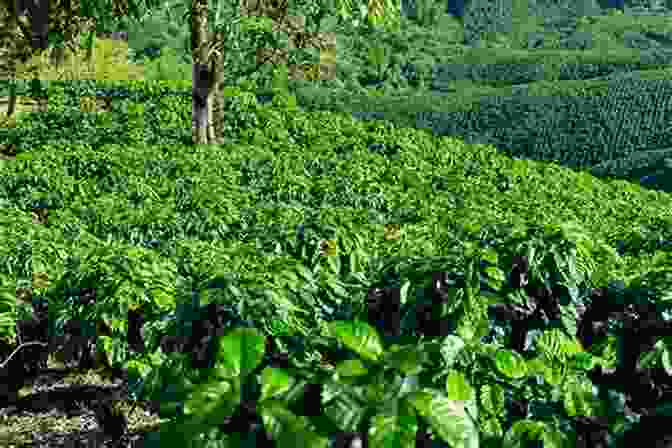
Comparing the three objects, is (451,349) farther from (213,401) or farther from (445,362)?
(213,401)

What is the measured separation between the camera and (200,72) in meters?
13.2

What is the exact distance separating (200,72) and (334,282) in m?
10.1

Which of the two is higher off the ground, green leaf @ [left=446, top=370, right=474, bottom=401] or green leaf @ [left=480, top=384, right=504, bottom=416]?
green leaf @ [left=446, top=370, right=474, bottom=401]

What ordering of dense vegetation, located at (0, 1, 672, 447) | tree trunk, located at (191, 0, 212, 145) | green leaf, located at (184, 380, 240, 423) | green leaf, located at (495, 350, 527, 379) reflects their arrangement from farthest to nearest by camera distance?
tree trunk, located at (191, 0, 212, 145) < green leaf, located at (495, 350, 527, 379) < dense vegetation, located at (0, 1, 672, 447) < green leaf, located at (184, 380, 240, 423)

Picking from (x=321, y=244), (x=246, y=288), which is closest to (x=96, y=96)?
(x=321, y=244)

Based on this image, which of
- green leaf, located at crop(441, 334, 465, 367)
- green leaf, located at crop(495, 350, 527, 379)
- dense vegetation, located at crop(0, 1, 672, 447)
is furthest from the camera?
green leaf, located at crop(495, 350, 527, 379)

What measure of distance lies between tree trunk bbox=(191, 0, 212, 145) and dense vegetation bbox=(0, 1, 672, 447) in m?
0.76

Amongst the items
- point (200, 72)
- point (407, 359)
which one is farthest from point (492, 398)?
point (200, 72)

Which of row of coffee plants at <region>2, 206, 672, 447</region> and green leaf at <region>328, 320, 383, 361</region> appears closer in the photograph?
row of coffee plants at <region>2, 206, 672, 447</region>

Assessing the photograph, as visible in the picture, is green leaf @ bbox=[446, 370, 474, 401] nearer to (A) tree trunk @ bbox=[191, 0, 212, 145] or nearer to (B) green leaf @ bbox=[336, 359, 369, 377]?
(B) green leaf @ bbox=[336, 359, 369, 377]

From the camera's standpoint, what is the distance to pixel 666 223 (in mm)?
9750

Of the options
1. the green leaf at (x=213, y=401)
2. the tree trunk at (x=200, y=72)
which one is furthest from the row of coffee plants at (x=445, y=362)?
the tree trunk at (x=200, y=72)

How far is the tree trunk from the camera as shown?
12.6 metres

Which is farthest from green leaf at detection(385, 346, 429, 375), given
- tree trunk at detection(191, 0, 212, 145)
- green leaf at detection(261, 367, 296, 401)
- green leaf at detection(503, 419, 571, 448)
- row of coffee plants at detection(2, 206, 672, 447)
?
tree trunk at detection(191, 0, 212, 145)
